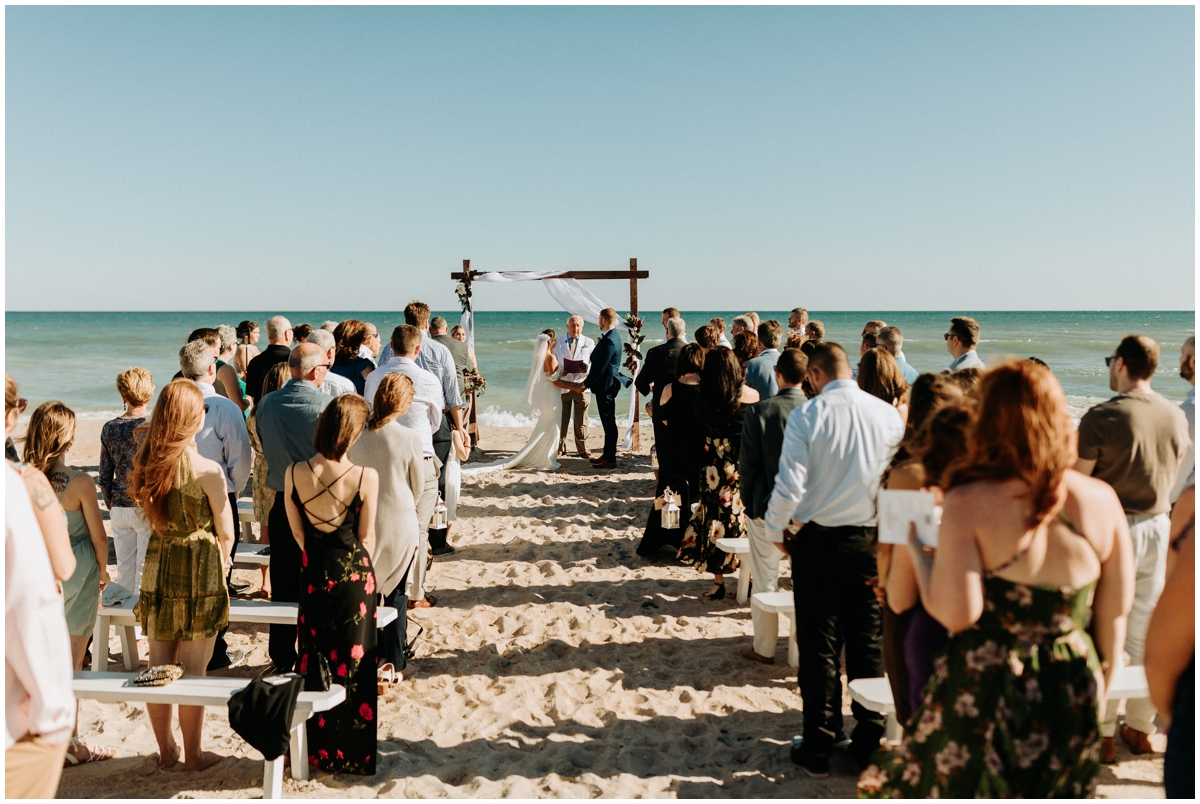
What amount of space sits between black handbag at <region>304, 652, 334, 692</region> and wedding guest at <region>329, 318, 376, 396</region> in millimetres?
2807

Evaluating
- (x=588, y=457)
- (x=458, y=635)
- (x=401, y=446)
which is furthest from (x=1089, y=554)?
(x=588, y=457)

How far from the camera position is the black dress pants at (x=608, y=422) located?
9.74 metres

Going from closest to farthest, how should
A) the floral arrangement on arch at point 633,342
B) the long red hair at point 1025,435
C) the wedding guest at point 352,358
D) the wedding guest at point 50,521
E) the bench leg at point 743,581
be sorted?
the long red hair at point 1025,435 < the wedding guest at point 50,521 < the bench leg at point 743,581 < the wedding guest at point 352,358 < the floral arrangement on arch at point 633,342

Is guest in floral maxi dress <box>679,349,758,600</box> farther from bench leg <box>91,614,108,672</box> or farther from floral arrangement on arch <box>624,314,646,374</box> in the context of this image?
floral arrangement on arch <box>624,314,646,374</box>

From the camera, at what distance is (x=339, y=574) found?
3.19m

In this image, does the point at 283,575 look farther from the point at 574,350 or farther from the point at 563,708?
the point at 574,350

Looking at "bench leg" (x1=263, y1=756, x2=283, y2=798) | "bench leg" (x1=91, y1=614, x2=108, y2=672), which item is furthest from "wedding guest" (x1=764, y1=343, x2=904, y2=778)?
"bench leg" (x1=91, y1=614, x2=108, y2=672)

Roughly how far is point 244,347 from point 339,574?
14.6ft

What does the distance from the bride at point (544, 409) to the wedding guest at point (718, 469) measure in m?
4.42

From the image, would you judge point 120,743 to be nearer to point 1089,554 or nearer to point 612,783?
point 612,783

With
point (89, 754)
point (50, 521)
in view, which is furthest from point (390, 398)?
point (89, 754)

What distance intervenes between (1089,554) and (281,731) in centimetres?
275

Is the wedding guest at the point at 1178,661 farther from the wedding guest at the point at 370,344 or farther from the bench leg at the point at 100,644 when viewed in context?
the wedding guest at the point at 370,344

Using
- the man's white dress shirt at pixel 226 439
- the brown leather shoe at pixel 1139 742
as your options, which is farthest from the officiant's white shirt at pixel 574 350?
the brown leather shoe at pixel 1139 742
